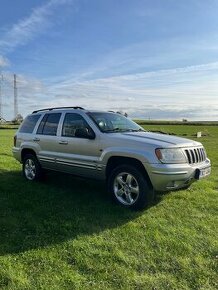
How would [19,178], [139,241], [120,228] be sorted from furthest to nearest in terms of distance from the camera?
[19,178]
[120,228]
[139,241]

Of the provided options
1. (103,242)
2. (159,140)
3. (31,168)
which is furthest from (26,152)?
(103,242)

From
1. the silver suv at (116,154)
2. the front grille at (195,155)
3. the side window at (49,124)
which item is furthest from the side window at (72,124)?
the front grille at (195,155)

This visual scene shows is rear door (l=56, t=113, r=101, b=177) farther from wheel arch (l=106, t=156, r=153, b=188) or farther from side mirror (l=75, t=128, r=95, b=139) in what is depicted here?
wheel arch (l=106, t=156, r=153, b=188)

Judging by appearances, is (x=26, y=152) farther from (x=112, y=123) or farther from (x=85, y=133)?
(x=112, y=123)

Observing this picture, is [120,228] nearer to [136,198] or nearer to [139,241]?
[139,241]

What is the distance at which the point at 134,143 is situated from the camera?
633 cm

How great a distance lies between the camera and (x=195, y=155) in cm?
657

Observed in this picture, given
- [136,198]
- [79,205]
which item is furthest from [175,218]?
[79,205]

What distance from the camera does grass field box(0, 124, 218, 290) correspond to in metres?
3.89

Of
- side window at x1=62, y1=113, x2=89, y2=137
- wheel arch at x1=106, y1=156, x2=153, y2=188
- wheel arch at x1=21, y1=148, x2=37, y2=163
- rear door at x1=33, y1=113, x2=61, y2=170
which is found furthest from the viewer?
wheel arch at x1=21, y1=148, x2=37, y2=163

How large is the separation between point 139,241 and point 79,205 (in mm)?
1978

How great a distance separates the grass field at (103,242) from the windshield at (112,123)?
145 cm

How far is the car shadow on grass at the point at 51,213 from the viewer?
500 cm

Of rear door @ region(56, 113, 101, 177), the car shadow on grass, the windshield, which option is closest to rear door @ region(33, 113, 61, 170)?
rear door @ region(56, 113, 101, 177)
